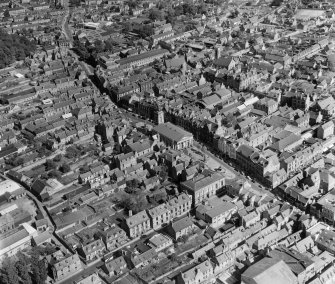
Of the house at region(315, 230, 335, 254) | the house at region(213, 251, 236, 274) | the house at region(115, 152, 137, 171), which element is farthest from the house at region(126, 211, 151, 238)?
the house at region(315, 230, 335, 254)

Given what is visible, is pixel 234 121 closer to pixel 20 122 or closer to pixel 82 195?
pixel 82 195

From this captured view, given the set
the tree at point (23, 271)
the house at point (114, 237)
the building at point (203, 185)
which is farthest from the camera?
the building at point (203, 185)

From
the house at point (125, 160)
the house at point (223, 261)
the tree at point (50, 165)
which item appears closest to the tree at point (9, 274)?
the house at point (223, 261)

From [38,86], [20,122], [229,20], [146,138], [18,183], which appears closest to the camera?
[18,183]

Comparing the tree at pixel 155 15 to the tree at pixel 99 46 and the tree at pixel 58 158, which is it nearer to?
the tree at pixel 99 46

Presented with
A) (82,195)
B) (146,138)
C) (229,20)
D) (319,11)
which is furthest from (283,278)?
(319,11)

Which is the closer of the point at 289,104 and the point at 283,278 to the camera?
the point at 283,278
